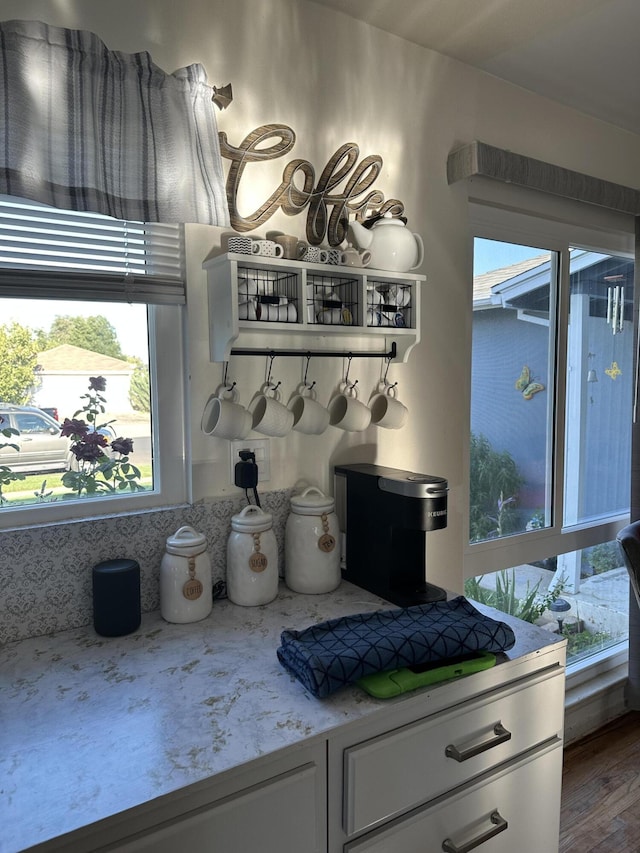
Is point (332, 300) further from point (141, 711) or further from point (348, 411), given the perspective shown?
point (141, 711)

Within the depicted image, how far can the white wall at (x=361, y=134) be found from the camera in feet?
4.90

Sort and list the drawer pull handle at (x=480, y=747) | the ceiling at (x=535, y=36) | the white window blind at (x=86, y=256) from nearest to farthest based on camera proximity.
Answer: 1. the drawer pull handle at (x=480, y=747)
2. the white window blind at (x=86, y=256)
3. the ceiling at (x=535, y=36)

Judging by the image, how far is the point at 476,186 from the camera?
2.02 meters

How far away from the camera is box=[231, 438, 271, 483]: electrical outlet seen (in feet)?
5.27

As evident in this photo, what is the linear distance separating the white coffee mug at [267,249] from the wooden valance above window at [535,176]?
751 mm

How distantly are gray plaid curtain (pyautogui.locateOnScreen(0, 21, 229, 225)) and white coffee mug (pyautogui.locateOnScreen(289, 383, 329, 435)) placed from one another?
483 millimetres

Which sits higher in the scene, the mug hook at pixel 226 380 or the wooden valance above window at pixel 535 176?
the wooden valance above window at pixel 535 176

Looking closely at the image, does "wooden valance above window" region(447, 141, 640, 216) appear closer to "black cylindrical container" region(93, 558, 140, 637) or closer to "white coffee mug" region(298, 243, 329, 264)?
"white coffee mug" region(298, 243, 329, 264)

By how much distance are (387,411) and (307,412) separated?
0.84 feet

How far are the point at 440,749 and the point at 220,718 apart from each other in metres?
0.43

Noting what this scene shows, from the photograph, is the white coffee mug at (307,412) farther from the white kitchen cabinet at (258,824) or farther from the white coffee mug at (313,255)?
the white kitchen cabinet at (258,824)

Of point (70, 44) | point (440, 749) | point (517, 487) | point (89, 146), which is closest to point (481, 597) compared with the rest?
point (517, 487)

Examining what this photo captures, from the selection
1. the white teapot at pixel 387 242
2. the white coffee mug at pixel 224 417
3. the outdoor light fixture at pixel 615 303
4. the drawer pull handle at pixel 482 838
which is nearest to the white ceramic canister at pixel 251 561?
the white coffee mug at pixel 224 417

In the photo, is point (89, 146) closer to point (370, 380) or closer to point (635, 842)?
point (370, 380)
